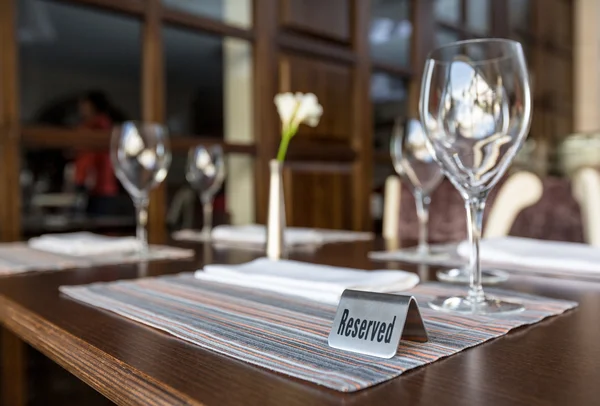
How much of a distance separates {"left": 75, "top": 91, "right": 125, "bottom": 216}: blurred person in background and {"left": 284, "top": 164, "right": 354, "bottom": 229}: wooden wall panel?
0.67 meters

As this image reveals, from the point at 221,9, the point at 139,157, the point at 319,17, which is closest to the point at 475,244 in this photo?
the point at 139,157

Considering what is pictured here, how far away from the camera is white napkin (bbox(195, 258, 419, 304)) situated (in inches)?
20.2

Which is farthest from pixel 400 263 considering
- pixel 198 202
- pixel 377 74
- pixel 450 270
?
pixel 377 74

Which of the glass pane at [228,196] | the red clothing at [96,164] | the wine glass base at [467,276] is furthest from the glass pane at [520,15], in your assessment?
the wine glass base at [467,276]

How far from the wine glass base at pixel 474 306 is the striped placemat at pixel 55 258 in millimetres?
507

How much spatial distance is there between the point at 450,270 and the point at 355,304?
377 mm

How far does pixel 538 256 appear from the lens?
0.74 m

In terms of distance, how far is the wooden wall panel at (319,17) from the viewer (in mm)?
2392

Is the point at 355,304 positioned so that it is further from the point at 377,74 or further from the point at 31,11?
the point at 377,74

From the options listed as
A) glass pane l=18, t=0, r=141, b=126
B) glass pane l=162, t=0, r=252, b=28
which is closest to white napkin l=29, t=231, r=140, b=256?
glass pane l=18, t=0, r=141, b=126

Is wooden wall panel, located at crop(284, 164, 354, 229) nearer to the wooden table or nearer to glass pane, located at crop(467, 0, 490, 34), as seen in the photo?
glass pane, located at crop(467, 0, 490, 34)

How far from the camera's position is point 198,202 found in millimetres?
2182

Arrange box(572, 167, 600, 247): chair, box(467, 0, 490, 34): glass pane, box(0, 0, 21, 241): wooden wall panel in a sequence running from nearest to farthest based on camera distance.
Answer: box(572, 167, 600, 247): chair, box(0, 0, 21, 241): wooden wall panel, box(467, 0, 490, 34): glass pane

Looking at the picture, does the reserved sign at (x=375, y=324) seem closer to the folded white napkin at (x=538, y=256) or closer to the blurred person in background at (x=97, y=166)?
the folded white napkin at (x=538, y=256)
